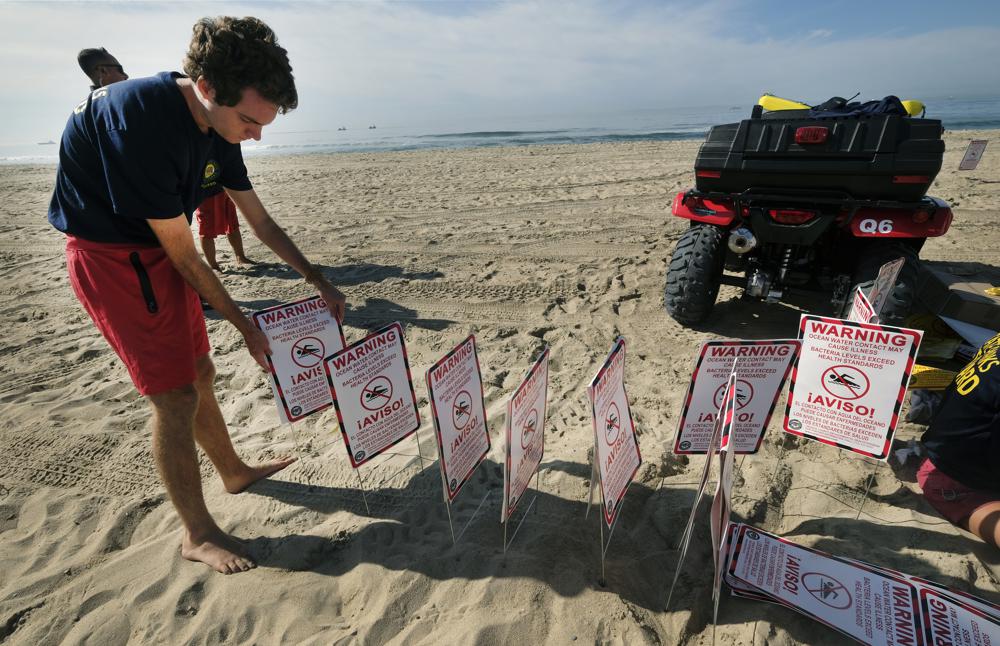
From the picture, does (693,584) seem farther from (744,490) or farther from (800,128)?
(800,128)

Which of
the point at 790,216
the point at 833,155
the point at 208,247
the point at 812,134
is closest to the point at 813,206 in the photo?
the point at 790,216

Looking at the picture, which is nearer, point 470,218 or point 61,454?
point 61,454

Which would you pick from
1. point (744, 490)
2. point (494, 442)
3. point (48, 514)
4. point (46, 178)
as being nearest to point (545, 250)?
point (494, 442)

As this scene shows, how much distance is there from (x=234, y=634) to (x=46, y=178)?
19.5m

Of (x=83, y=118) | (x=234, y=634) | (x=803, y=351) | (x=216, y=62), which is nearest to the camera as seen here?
(x=216, y=62)

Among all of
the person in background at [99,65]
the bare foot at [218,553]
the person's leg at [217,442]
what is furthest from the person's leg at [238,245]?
the bare foot at [218,553]

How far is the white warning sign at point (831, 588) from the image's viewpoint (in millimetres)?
1682

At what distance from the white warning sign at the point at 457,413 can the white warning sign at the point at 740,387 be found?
0.97 metres

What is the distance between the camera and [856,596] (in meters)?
1.79

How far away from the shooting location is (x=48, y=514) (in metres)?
2.46

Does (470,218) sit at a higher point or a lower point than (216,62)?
lower

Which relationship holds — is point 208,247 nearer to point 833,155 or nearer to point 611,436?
point 611,436

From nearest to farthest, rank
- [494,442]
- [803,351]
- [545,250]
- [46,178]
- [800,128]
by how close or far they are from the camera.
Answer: [803,351] < [494,442] < [800,128] < [545,250] < [46,178]

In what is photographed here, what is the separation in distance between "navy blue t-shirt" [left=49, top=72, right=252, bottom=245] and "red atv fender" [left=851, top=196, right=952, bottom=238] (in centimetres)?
377
